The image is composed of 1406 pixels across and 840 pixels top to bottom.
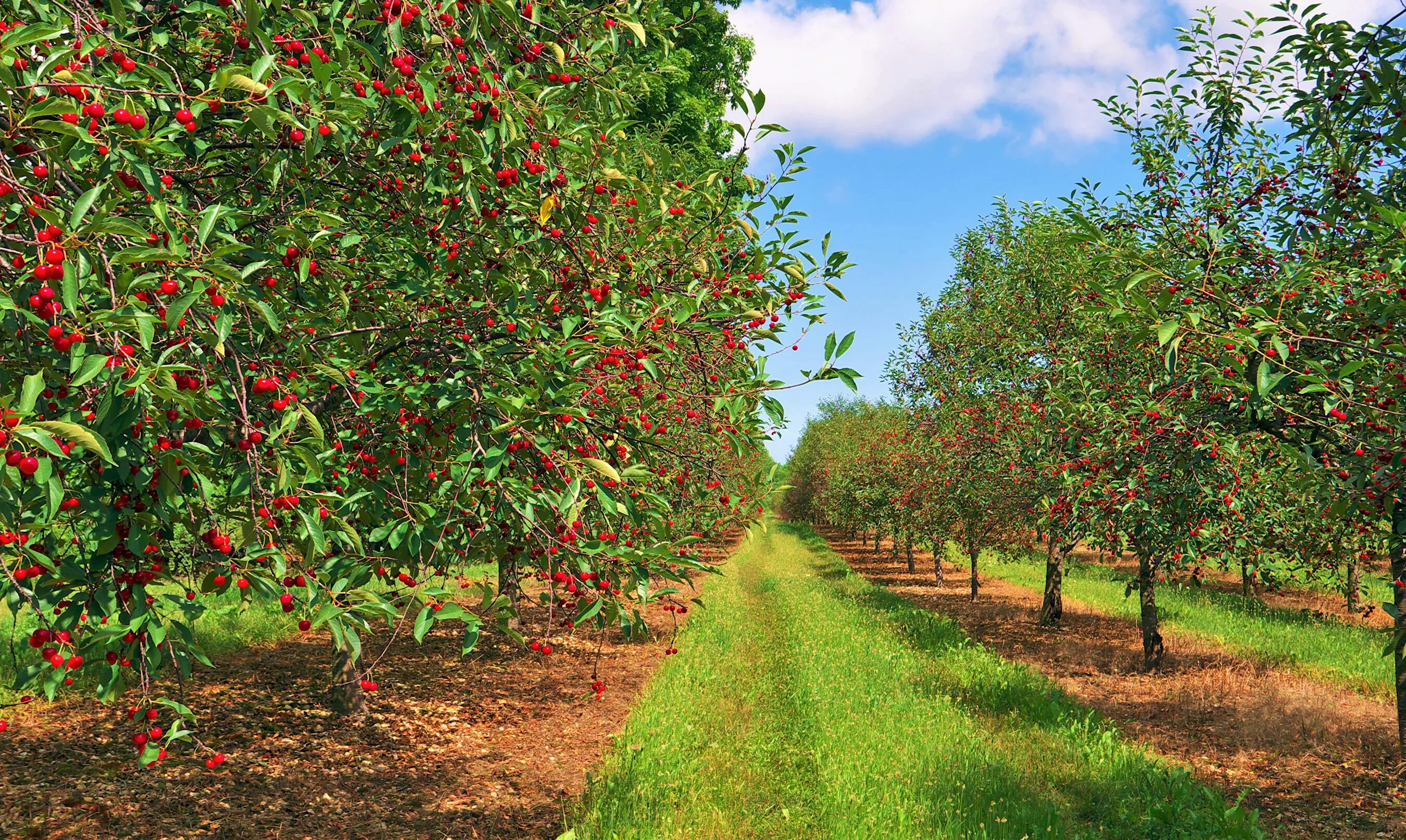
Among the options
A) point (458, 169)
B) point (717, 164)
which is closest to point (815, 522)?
point (717, 164)

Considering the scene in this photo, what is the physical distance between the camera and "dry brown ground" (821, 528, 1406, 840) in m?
7.87

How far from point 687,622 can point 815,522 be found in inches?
2248

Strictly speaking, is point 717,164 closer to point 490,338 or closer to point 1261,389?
point 490,338

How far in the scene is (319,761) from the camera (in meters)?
8.25

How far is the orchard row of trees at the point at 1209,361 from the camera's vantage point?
15.6ft

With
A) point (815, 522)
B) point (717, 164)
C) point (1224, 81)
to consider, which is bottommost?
point (815, 522)

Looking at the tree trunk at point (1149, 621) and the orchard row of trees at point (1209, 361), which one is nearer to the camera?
the orchard row of trees at point (1209, 361)

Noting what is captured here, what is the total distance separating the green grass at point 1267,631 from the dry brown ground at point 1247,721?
662 mm

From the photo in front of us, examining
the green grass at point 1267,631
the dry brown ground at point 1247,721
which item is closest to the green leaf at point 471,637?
the dry brown ground at point 1247,721

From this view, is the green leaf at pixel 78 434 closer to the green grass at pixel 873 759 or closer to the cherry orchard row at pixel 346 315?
the cherry orchard row at pixel 346 315

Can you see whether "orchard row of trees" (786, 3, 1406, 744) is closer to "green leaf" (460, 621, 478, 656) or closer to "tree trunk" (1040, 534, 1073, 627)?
"tree trunk" (1040, 534, 1073, 627)

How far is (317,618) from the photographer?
2582mm

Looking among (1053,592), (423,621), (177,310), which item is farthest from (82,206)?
(1053,592)

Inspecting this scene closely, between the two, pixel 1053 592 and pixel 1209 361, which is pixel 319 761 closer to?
pixel 1209 361
